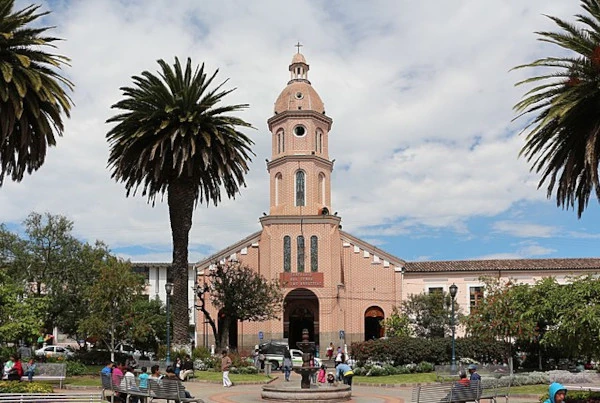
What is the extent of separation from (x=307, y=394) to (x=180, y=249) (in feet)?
47.1

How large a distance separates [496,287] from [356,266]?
1699 cm

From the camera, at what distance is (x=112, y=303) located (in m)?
40.3

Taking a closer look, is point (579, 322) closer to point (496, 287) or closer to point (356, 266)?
point (496, 287)

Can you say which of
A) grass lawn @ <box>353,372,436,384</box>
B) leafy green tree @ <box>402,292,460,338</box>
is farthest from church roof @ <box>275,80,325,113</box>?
grass lawn @ <box>353,372,436,384</box>

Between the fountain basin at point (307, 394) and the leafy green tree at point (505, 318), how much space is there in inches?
521

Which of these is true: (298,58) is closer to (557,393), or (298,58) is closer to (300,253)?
(300,253)

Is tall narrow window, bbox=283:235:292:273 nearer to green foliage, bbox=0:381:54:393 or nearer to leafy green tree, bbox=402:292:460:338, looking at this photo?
leafy green tree, bbox=402:292:460:338

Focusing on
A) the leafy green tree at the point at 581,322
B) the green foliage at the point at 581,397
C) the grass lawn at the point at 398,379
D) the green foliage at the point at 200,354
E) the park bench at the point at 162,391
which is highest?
the leafy green tree at the point at 581,322

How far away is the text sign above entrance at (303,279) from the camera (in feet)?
182

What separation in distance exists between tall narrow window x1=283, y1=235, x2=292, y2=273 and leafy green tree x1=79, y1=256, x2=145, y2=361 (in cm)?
1647

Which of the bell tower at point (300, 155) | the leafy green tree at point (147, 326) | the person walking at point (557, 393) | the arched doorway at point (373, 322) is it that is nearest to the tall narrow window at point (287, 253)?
the bell tower at point (300, 155)

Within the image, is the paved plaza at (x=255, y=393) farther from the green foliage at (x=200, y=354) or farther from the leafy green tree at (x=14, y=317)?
the green foliage at (x=200, y=354)

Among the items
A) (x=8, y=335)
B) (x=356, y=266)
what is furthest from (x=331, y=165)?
(x=8, y=335)

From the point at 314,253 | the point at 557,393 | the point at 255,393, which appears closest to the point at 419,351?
the point at 255,393
